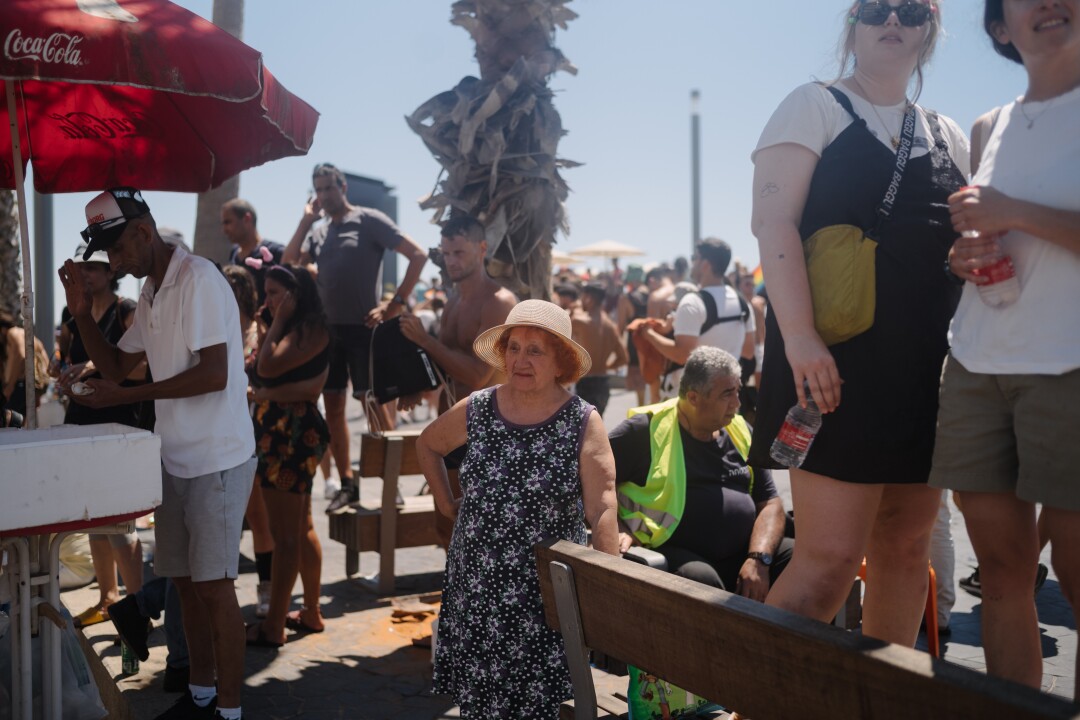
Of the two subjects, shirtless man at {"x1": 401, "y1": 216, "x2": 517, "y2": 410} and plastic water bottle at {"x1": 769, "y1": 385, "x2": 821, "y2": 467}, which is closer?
plastic water bottle at {"x1": 769, "y1": 385, "x2": 821, "y2": 467}

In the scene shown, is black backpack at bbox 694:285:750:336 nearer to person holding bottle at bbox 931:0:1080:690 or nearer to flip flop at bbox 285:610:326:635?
flip flop at bbox 285:610:326:635

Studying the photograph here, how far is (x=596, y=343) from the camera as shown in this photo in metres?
11.1

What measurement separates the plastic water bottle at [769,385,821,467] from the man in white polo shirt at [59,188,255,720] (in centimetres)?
227

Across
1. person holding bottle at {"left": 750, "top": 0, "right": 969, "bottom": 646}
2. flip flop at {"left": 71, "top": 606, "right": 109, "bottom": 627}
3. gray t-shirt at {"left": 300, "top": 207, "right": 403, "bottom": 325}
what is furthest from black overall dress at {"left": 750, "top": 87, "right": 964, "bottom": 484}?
gray t-shirt at {"left": 300, "top": 207, "right": 403, "bottom": 325}

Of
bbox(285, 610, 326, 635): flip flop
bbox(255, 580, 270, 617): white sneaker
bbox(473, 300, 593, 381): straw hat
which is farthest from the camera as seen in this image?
bbox(255, 580, 270, 617): white sneaker

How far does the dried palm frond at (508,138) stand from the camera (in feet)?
18.8

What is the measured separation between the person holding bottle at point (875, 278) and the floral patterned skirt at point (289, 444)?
125 inches

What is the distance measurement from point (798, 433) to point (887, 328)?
0.34m

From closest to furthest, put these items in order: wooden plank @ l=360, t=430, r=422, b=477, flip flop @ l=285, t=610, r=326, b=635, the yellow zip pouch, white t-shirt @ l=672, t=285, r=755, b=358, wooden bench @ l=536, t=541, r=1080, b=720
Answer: wooden bench @ l=536, t=541, r=1080, b=720 → the yellow zip pouch → flip flop @ l=285, t=610, r=326, b=635 → wooden plank @ l=360, t=430, r=422, b=477 → white t-shirt @ l=672, t=285, r=755, b=358

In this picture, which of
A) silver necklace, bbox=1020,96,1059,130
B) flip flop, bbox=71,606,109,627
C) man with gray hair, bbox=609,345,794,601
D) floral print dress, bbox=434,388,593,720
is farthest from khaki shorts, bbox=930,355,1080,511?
flip flop, bbox=71,606,109,627

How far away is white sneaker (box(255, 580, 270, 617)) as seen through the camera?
18.1ft

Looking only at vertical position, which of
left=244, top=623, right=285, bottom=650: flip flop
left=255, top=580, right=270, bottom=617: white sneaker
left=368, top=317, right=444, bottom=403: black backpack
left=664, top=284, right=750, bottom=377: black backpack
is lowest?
left=244, top=623, right=285, bottom=650: flip flop

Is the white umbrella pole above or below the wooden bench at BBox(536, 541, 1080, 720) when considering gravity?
above

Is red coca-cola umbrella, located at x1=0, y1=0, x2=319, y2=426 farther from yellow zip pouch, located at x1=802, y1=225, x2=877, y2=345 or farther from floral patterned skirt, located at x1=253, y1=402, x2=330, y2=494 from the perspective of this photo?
yellow zip pouch, located at x1=802, y1=225, x2=877, y2=345
